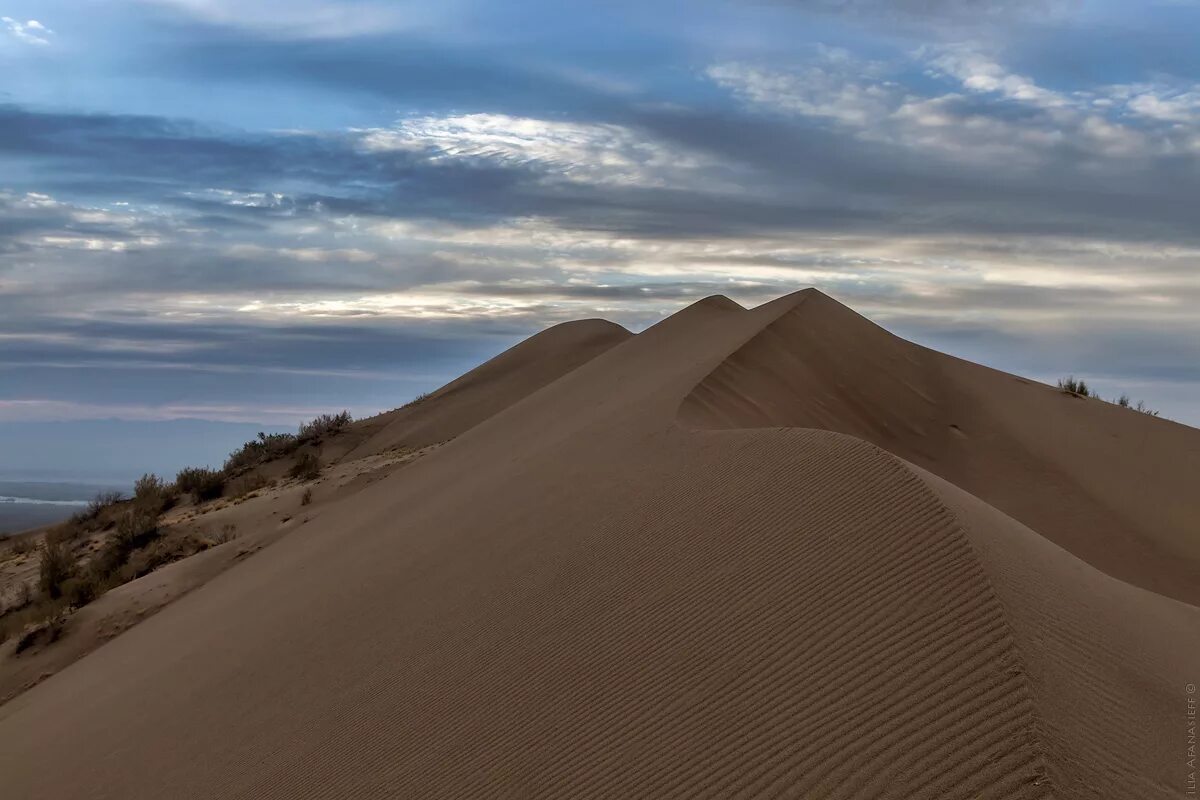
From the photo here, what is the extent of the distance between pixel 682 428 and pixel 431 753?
5399mm

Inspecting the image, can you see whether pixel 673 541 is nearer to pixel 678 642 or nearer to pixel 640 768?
pixel 678 642

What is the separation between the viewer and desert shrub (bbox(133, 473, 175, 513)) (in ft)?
73.6

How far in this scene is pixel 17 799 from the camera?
338 inches

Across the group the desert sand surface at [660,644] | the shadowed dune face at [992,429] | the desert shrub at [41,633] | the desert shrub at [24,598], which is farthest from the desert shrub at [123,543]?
the shadowed dune face at [992,429]

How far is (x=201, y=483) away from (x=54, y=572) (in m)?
6.98

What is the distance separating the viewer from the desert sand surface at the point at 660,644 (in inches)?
188

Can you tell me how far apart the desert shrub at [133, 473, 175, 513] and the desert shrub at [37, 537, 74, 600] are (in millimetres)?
5202

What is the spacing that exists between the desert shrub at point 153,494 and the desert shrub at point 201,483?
30cm

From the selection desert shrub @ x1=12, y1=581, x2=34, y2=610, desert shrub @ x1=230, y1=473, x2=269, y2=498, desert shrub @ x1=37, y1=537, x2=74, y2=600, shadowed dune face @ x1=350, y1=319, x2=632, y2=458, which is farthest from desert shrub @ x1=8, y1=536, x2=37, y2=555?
shadowed dune face @ x1=350, y1=319, x2=632, y2=458

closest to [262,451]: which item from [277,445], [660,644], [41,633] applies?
[277,445]

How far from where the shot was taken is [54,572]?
53.3 feet

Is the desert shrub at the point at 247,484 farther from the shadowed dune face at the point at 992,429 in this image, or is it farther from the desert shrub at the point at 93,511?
the shadowed dune face at the point at 992,429

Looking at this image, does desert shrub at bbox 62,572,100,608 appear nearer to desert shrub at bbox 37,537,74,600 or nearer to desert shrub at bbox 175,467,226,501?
desert shrub at bbox 37,537,74,600

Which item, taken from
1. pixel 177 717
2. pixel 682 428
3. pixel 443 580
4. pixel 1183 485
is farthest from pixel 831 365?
pixel 177 717
